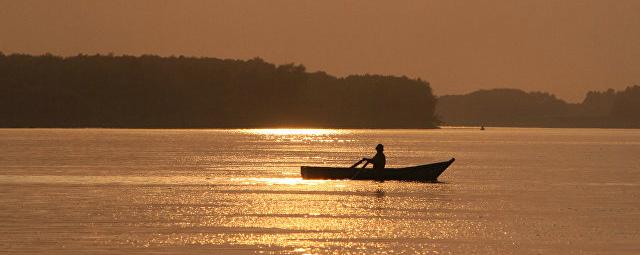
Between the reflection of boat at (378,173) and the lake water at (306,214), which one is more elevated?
the reflection of boat at (378,173)

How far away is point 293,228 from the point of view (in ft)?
116

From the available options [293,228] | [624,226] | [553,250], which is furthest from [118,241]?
[624,226]

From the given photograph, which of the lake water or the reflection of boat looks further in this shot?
the reflection of boat

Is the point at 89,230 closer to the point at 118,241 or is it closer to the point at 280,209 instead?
the point at 118,241

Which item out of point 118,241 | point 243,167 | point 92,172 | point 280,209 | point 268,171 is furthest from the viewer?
point 243,167

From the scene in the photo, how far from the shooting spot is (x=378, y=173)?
57.8 m

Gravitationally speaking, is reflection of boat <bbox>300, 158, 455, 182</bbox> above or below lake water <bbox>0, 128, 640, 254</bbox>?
above

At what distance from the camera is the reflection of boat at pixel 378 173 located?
58.0 metres

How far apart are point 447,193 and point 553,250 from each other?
20.9 m

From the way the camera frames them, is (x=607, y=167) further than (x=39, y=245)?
Yes

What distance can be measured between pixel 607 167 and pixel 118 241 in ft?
183

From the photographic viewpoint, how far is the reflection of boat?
190 ft

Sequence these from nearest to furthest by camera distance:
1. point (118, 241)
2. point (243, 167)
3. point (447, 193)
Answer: point (118, 241) → point (447, 193) → point (243, 167)

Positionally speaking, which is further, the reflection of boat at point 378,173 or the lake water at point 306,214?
the reflection of boat at point 378,173
